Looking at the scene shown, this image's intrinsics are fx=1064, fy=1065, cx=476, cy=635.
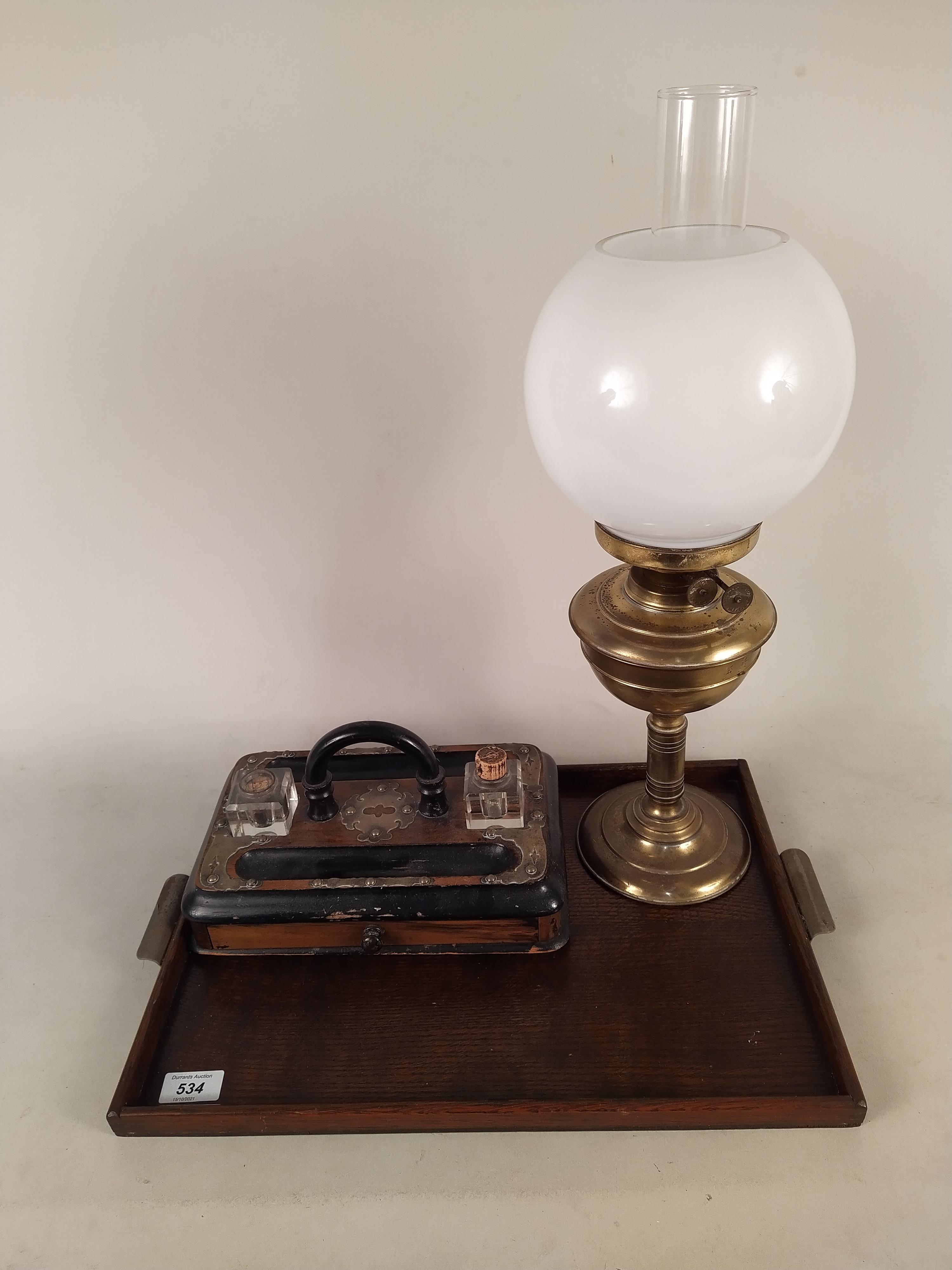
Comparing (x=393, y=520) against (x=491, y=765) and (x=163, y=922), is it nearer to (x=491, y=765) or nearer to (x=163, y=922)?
(x=491, y=765)

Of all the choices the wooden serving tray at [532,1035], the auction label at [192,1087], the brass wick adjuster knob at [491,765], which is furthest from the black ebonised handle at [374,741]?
the auction label at [192,1087]

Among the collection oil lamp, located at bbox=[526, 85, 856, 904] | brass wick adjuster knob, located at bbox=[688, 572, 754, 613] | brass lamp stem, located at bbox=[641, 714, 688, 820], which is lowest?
brass lamp stem, located at bbox=[641, 714, 688, 820]

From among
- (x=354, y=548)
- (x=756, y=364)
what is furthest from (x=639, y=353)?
(x=354, y=548)

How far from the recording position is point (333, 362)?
1281mm

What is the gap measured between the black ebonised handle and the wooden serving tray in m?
0.17

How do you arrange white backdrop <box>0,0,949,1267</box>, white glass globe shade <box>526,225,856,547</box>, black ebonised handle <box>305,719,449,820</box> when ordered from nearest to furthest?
1. white glass globe shade <box>526,225,856,547</box>
2. white backdrop <box>0,0,949,1267</box>
3. black ebonised handle <box>305,719,449,820</box>

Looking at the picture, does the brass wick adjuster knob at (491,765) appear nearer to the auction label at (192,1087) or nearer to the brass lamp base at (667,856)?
the brass lamp base at (667,856)

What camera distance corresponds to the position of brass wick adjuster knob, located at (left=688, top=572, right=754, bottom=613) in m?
1.02

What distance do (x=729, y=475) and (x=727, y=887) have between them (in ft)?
1.90

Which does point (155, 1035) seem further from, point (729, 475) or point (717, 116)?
point (717, 116)

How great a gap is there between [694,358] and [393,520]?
0.65m

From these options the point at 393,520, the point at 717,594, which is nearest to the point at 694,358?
the point at 717,594

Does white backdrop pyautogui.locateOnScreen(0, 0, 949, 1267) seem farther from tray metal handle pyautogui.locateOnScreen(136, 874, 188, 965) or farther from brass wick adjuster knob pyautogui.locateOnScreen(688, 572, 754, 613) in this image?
brass wick adjuster knob pyautogui.locateOnScreen(688, 572, 754, 613)

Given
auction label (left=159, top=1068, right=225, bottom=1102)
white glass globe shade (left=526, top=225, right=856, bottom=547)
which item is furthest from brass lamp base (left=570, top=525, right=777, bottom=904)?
auction label (left=159, top=1068, right=225, bottom=1102)
